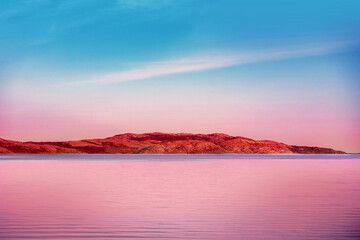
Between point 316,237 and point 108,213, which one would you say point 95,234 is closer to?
point 108,213

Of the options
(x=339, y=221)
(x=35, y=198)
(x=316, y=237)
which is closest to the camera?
(x=316, y=237)

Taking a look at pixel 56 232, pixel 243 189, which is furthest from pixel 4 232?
pixel 243 189

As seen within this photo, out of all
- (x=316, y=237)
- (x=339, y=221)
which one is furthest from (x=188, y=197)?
(x=316, y=237)

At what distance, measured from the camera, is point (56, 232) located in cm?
1752

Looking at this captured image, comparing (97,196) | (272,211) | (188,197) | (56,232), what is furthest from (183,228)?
(97,196)

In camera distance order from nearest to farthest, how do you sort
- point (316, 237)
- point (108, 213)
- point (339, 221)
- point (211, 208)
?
point (316, 237)
point (339, 221)
point (108, 213)
point (211, 208)

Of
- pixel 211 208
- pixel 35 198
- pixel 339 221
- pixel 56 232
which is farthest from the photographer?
pixel 35 198

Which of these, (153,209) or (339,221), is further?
(153,209)

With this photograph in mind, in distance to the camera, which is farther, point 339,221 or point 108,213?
point 108,213

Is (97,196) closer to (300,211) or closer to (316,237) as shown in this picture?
(300,211)

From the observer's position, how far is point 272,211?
23.1 m

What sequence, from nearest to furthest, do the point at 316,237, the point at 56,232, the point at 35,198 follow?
the point at 316,237 → the point at 56,232 → the point at 35,198

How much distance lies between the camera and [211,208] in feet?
79.4

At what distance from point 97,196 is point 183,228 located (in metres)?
12.9
